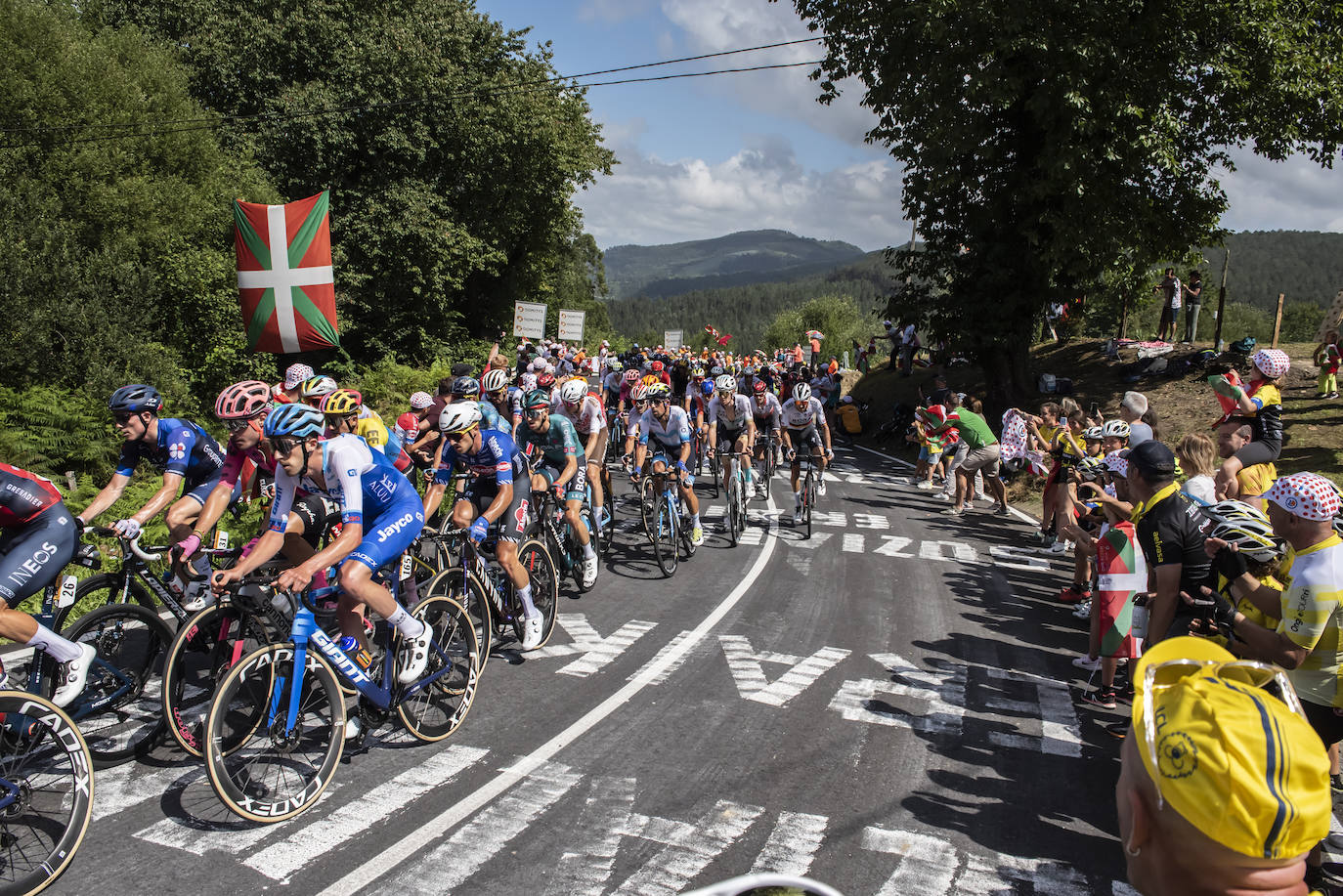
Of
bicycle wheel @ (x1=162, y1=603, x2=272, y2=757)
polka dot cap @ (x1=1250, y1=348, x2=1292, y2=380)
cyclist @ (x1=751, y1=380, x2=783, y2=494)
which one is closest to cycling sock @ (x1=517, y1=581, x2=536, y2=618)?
bicycle wheel @ (x1=162, y1=603, x2=272, y2=757)

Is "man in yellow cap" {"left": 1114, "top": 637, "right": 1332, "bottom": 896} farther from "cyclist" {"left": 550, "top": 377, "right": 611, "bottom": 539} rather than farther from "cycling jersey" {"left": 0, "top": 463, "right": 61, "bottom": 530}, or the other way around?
"cyclist" {"left": 550, "top": 377, "right": 611, "bottom": 539}

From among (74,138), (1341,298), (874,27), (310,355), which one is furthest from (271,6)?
(1341,298)

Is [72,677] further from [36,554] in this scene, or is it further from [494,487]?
[494,487]

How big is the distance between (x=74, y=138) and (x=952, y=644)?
1046 inches

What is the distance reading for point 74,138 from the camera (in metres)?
22.2

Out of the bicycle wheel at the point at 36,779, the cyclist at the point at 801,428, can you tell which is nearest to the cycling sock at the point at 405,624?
the bicycle wheel at the point at 36,779

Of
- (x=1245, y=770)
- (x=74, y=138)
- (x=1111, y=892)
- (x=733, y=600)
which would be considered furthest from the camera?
(x=74, y=138)

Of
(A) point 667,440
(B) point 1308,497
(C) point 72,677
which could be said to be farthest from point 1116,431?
(C) point 72,677

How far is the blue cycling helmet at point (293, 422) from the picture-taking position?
484 centimetres

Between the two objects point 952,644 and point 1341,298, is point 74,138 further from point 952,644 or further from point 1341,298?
point 1341,298

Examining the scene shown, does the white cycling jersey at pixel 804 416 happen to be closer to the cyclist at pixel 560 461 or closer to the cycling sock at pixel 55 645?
the cyclist at pixel 560 461

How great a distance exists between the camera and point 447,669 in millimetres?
5586

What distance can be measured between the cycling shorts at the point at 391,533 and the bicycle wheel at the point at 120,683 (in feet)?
5.27

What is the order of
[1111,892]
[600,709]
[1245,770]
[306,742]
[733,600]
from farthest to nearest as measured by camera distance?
1. [733,600]
2. [600,709]
3. [306,742]
4. [1111,892]
5. [1245,770]
